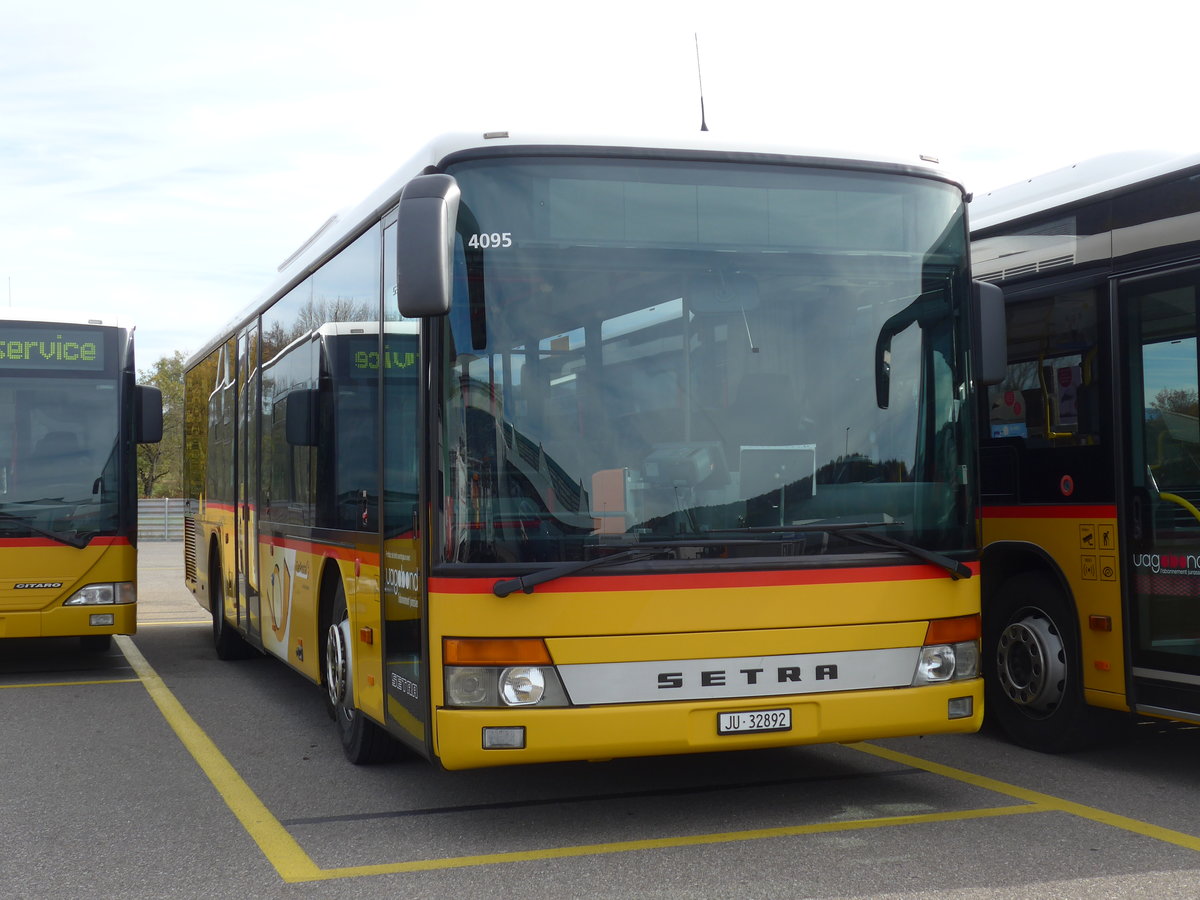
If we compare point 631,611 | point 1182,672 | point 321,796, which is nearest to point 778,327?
point 631,611

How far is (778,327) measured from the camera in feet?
19.1

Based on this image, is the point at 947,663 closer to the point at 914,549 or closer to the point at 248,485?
the point at 914,549

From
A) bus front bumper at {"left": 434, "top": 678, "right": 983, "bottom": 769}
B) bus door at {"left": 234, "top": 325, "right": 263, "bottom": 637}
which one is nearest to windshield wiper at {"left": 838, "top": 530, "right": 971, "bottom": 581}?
bus front bumper at {"left": 434, "top": 678, "right": 983, "bottom": 769}

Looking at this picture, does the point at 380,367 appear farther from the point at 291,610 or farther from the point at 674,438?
the point at 291,610

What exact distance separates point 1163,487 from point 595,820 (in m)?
3.16

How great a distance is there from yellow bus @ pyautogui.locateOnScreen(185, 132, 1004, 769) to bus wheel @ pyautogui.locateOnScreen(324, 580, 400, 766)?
40.0 inches

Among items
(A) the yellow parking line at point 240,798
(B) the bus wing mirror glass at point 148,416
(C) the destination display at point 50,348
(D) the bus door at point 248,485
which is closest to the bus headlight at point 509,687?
(A) the yellow parking line at point 240,798

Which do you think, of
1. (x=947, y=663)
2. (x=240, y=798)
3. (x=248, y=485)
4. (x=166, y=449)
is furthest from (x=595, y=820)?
(x=166, y=449)

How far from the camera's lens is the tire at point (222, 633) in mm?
12391

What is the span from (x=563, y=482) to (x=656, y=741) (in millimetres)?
1090

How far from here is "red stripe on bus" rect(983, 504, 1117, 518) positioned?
7095 millimetres

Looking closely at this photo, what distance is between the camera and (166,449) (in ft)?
206

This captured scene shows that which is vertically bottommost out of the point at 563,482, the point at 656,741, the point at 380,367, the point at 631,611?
the point at 656,741

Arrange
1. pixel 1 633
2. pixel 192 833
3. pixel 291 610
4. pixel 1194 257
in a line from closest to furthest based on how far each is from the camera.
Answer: pixel 192 833
pixel 1194 257
pixel 291 610
pixel 1 633
